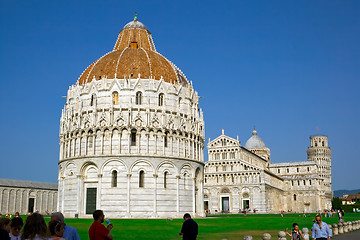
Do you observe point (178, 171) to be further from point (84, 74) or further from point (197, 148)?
point (84, 74)

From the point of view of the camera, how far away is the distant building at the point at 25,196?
74.1 metres

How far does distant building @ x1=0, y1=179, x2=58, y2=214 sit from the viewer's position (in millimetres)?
74125

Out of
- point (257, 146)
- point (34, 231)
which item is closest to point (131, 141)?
point (34, 231)

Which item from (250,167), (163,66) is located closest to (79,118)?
(163,66)

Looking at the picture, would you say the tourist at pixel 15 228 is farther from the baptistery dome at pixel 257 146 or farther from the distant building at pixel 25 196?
the baptistery dome at pixel 257 146

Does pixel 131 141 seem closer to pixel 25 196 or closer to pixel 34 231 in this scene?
pixel 34 231

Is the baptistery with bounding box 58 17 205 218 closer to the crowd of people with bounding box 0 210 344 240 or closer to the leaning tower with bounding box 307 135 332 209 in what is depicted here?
the crowd of people with bounding box 0 210 344 240

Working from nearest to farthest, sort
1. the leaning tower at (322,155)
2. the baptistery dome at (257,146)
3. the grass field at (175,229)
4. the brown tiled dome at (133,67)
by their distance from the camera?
the grass field at (175,229) < the brown tiled dome at (133,67) < the baptistery dome at (257,146) < the leaning tower at (322,155)

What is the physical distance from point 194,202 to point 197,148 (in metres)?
7.03

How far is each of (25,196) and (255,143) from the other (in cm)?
7438

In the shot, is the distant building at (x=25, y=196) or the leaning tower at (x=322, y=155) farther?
the leaning tower at (x=322, y=155)

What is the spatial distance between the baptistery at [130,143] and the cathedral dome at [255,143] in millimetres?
77720

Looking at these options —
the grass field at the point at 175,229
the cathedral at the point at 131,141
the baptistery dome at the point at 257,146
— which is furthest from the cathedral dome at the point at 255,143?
the grass field at the point at 175,229

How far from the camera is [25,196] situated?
258ft
